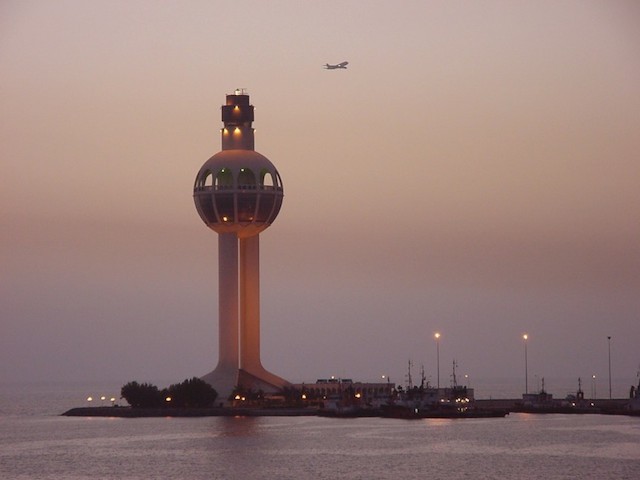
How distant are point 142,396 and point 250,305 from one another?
14611 millimetres

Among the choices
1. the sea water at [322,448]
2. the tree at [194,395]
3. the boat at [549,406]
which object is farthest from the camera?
the boat at [549,406]

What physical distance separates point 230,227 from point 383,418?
1018 inches

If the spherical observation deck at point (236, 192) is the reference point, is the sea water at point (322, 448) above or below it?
below

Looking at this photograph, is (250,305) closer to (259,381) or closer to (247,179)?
(259,381)

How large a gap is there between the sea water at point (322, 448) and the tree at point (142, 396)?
3.98 m

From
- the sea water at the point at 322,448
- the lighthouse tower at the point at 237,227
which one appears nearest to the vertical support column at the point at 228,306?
the lighthouse tower at the point at 237,227

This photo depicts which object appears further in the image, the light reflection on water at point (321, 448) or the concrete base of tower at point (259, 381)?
the concrete base of tower at point (259, 381)

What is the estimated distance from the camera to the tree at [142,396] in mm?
175625

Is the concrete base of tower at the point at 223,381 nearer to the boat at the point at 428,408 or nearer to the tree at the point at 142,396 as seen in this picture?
the tree at the point at 142,396

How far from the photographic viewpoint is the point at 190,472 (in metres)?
110

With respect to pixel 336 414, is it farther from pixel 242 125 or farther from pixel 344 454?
pixel 344 454

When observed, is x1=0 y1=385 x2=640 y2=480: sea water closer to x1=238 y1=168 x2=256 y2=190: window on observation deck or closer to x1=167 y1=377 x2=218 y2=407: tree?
x1=167 y1=377 x2=218 y2=407: tree

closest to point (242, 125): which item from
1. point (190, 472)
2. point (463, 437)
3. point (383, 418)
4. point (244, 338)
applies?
point (244, 338)

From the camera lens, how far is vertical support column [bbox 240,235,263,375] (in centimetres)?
17600
